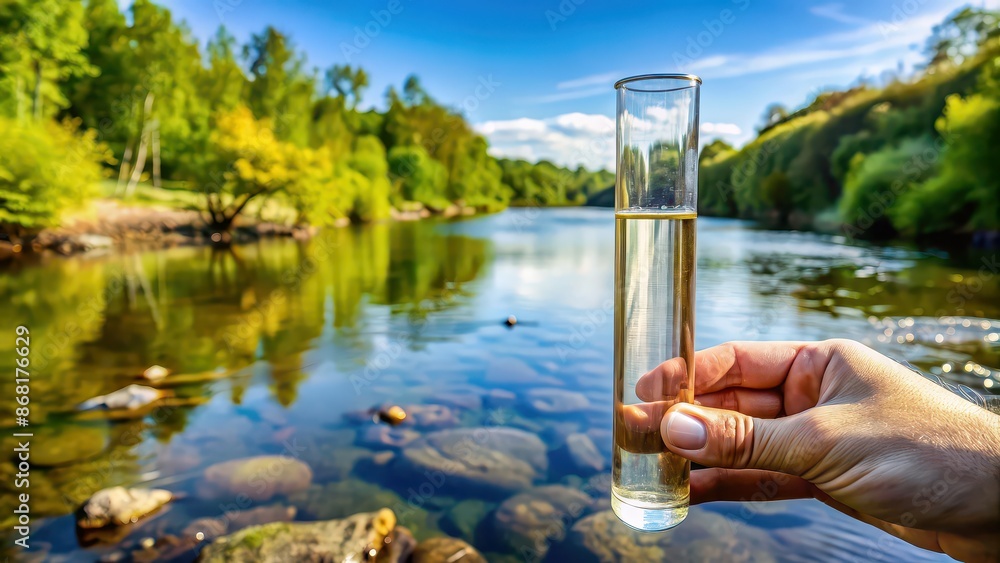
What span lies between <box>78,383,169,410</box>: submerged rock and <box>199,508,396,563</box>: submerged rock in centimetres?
507

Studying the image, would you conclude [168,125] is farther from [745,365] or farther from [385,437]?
[745,365]

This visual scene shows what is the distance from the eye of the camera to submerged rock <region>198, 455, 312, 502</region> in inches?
277

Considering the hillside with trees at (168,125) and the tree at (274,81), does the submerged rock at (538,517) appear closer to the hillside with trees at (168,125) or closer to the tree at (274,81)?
the hillside with trees at (168,125)

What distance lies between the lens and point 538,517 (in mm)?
6562

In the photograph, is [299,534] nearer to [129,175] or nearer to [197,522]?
[197,522]

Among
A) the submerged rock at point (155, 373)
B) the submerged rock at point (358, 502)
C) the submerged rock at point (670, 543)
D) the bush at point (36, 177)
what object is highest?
the bush at point (36, 177)

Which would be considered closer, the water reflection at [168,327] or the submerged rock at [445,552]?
the submerged rock at [445,552]

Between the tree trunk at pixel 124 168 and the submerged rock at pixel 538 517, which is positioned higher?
the tree trunk at pixel 124 168

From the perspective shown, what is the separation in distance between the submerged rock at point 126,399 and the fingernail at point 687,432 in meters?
10.1

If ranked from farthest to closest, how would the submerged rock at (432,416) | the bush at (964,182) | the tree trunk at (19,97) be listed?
the tree trunk at (19,97) < the bush at (964,182) < the submerged rock at (432,416)

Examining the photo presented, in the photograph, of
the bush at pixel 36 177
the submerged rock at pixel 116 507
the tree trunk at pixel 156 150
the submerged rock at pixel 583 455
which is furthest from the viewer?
the tree trunk at pixel 156 150

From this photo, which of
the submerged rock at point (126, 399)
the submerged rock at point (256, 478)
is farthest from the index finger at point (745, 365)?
the submerged rock at point (126, 399)

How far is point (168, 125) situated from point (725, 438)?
48.0 metres

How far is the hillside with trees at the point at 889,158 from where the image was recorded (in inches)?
1211
